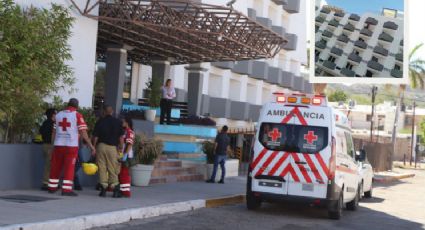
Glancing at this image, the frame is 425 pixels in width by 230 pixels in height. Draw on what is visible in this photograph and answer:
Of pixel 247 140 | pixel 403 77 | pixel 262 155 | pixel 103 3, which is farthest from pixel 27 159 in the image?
pixel 403 77

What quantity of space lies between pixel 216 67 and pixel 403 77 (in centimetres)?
1000

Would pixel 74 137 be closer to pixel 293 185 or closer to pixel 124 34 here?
pixel 293 185

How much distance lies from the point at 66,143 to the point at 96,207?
1.84 meters

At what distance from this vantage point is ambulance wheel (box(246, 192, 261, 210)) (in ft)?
47.8

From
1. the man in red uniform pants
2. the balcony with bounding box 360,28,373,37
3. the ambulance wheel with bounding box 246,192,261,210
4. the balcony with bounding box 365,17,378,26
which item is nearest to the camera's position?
the man in red uniform pants

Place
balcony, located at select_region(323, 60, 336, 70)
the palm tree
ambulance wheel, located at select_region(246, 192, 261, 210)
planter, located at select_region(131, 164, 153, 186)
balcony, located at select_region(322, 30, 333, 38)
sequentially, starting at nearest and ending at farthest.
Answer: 1. ambulance wheel, located at select_region(246, 192, 261, 210)
2. planter, located at select_region(131, 164, 153, 186)
3. balcony, located at select_region(323, 60, 336, 70)
4. balcony, located at select_region(322, 30, 333, 38)
5. the palm tree

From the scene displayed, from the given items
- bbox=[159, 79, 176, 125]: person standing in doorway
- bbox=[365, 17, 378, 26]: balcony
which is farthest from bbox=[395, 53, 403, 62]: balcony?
bbox=[159, 79, 176, 125]: person standing in doorway

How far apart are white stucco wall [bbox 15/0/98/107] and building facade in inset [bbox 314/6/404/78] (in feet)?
69.0

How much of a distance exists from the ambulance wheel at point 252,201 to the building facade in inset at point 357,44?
22.3 m

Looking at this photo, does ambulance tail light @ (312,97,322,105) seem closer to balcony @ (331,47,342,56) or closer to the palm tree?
balcony @ (331,47,342,56)

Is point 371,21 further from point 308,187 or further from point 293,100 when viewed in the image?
point 308,187

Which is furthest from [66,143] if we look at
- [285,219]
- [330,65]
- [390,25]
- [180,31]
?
[330,65]

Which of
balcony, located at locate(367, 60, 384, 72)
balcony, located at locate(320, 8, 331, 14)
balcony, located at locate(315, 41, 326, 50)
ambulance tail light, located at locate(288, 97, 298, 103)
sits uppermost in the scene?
balcony, located at locate(320, 8, 331, 14)

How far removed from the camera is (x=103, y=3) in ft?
59.7
